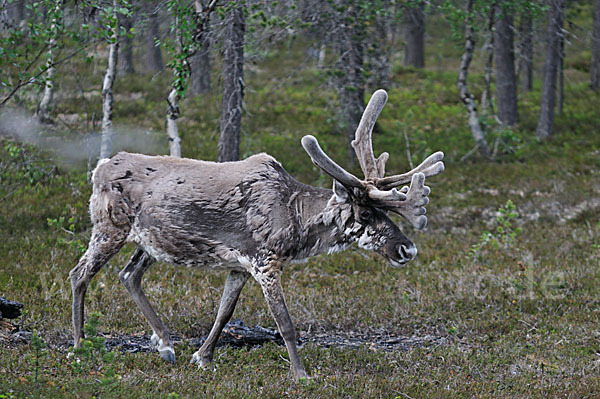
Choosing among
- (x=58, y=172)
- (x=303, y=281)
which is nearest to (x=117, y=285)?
(x=303, y=281)

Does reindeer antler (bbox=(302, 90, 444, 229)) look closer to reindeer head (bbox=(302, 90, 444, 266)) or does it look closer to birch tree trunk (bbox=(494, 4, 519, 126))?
reindeer head (bbox=(302, 90, 444, 266))

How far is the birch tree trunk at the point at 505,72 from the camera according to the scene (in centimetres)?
1915

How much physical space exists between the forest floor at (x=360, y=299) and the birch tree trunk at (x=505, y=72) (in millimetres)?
2703

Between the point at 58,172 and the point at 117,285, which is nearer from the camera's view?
the point at 117,285

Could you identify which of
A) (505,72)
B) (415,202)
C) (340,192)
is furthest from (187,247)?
(505,72)

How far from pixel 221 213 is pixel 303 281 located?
3739 millimetres

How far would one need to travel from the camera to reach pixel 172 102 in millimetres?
11336

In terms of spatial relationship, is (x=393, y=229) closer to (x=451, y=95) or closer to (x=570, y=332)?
(x=570, y=332)

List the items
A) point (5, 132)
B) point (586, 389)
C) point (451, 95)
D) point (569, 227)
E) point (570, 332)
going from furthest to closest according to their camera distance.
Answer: point (451, 95) < point (5, 132) < point (569, 227) < point (570, 332) < point (586, 389)

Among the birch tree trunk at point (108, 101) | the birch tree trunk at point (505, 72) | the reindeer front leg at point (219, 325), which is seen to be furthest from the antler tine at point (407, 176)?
the birch tree trunk at point (505, 72)

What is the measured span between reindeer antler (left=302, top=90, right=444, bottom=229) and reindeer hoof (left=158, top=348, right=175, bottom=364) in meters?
2.52

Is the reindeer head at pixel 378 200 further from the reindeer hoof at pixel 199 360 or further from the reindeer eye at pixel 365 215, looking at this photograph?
the reindeer hoof at pixel 199 360

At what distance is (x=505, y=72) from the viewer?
64.8 feet

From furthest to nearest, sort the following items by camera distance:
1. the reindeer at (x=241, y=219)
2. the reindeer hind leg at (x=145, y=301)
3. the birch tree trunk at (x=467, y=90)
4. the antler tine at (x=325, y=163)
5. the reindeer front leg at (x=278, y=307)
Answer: the birch tree trunk at (x=467, y=90)
the reindeer hind leg at (x=145, y=301)
the reindeer at (x=241, y=219)
the reindeer front leg at (x=278, y=307)
the antler tine at (x=325, y=163)
